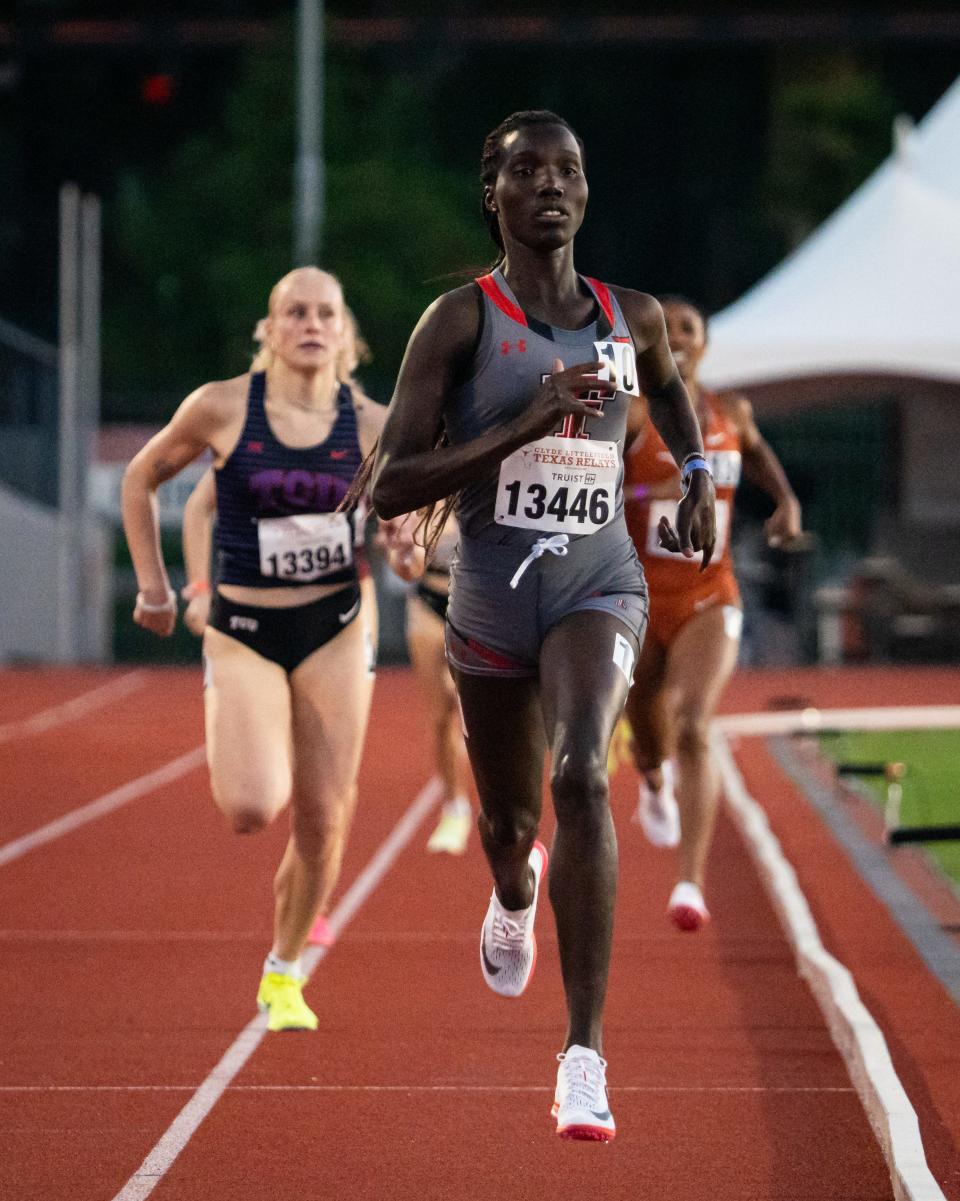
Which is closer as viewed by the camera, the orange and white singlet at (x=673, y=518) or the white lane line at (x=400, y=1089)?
the white lane line at (x=400, y=1089)

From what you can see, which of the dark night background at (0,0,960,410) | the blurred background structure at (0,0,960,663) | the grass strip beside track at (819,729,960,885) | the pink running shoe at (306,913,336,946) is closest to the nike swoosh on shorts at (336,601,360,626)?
the pink running shoe at (306,913,336,946)

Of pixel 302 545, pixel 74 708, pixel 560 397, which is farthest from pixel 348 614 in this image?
pixel 74 708

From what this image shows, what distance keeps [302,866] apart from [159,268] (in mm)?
39834

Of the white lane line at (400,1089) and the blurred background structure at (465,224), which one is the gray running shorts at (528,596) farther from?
the blurred background structure at (465,224)

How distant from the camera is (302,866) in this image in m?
7.25

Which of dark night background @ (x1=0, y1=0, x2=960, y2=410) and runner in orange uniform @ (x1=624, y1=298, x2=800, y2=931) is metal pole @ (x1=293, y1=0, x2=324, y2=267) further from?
runner in orange uniform @ (x1=624, y1=298, x2=800, y2=931)

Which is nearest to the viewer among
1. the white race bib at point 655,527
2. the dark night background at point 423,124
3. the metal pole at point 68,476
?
the white race bib at point 655,527

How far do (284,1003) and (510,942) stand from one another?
132 cm

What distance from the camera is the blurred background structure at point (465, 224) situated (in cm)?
2845

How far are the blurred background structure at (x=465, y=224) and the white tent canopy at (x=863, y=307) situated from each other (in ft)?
0.13

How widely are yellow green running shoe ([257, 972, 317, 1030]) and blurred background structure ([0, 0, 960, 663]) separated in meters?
18.6

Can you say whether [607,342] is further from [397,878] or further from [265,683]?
[397,878]

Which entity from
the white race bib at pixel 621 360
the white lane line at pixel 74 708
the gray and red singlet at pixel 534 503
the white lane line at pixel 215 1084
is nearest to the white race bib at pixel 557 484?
the gray and red singlet at pixel 534 503

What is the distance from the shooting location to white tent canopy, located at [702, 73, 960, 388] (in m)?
25.5
